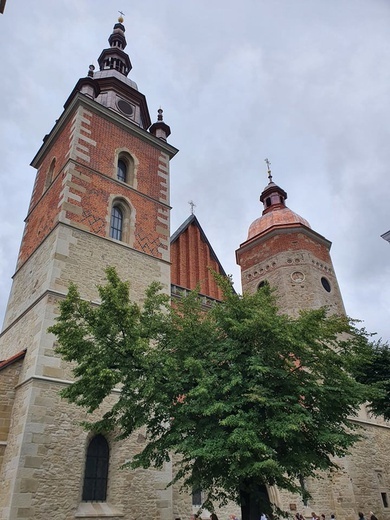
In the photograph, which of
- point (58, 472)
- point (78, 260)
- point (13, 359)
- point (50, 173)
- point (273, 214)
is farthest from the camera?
point (273, 214)

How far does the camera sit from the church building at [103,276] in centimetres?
907

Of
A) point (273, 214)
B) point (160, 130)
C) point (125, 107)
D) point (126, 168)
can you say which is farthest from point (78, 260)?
point (273, 214)

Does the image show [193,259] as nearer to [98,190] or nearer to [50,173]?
[98,190]

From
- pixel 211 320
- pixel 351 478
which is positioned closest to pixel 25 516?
pixel 211 320

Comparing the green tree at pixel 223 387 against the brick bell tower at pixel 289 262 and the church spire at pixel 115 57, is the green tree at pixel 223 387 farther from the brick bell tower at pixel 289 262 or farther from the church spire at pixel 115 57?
the church spire at pixel 115 57

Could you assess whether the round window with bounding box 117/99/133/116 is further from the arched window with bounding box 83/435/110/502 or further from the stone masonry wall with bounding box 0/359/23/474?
the arched window with bounding box 83/435/110/502

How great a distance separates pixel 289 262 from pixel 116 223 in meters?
9.16

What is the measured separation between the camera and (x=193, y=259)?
1709 cm

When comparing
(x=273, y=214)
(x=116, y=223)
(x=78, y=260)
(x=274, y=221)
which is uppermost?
(x=273, y=214)

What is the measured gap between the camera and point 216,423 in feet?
25.2

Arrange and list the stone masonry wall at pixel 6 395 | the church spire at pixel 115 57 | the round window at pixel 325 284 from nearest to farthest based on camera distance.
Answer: the stone masonry wall at pixel 6 395 → the round window at pixel 325 284 → the church spire at pixel 115 57

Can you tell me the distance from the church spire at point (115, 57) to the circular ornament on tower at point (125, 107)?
344cm

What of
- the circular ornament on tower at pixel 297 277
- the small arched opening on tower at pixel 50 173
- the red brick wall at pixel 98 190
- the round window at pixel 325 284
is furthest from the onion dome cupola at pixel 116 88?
the round window at pixel 325 284

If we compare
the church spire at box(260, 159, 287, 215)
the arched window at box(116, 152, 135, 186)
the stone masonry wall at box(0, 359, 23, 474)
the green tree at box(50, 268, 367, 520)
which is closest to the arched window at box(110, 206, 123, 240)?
the arched window at box(116, 152, 135, 186)
